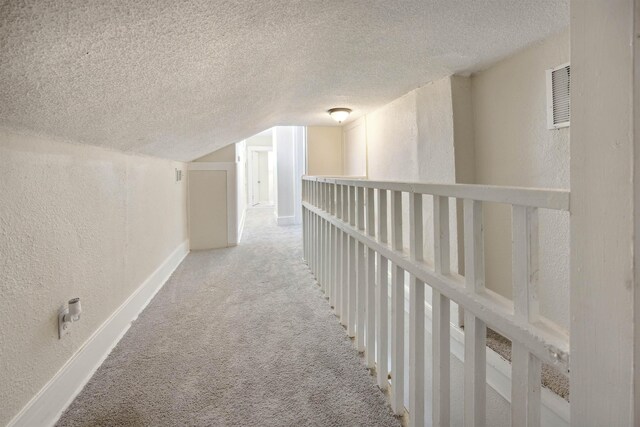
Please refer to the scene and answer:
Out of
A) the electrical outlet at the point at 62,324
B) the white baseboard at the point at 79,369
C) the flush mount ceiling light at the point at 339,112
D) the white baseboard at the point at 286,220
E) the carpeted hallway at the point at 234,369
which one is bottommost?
the carpeted hallway at the point at 234,369

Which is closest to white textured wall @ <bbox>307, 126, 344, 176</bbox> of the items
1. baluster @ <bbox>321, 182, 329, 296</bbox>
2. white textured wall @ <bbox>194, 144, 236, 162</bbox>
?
white textured wall @ <bbox>194, 144, 236, 162</bbox>

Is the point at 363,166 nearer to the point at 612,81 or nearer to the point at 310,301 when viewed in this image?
the point at 310,301

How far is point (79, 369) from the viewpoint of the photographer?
137 centimetres

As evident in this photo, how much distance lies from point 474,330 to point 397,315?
1.44ft

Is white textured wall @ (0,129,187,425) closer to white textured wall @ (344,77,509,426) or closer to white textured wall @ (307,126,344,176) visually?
white textured wall @ (344,77,509,426)

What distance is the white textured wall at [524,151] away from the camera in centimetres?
156

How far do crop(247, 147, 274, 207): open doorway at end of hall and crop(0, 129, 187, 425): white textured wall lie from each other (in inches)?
327

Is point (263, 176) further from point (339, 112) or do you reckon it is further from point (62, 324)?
point (62, 324)

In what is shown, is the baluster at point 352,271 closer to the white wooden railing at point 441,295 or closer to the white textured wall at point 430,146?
the white wooden railing at point 441,295

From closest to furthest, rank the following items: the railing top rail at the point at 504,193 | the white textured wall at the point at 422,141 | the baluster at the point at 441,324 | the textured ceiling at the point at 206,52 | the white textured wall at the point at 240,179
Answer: the railing top rail at the point at 504,193 < the textured ceiling at the point at 206,52 < the baluster at the point at 441,324 < the white textured wall at the point at 422,141 < the white textured wall at the point at 240,179

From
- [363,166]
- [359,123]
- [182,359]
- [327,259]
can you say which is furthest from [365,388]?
[359,123]

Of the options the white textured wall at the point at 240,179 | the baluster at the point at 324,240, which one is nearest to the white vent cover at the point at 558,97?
the baluster at the point at 324,240

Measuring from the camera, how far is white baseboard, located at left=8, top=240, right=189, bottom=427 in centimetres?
111

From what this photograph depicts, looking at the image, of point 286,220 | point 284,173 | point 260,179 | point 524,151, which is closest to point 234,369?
point 524,151
